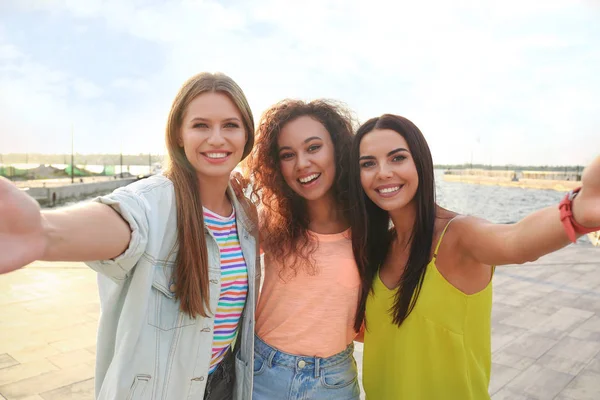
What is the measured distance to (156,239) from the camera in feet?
5.51

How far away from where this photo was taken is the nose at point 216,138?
1993 millimetres

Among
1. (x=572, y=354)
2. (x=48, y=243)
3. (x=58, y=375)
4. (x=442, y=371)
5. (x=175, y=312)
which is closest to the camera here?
(x=48, y=243)

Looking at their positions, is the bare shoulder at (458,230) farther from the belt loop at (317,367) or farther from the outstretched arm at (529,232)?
the belt loop at (317,367)

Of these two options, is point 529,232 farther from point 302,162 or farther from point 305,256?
point 302,162

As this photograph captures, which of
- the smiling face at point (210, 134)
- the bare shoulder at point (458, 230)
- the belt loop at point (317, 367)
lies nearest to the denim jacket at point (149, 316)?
the smiling face at point (210, 134)

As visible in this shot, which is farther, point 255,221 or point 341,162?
point 341,162

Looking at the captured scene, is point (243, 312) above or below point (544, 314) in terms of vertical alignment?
above

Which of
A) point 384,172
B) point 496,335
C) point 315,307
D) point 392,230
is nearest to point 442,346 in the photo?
point 315,307

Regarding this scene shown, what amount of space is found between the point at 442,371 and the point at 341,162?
127cm

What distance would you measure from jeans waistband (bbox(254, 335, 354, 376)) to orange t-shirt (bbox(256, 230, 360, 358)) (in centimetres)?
2

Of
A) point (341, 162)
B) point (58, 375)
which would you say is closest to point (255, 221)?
point (341, 162)

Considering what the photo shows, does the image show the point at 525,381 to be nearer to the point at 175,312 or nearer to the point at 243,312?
the point at 243,312

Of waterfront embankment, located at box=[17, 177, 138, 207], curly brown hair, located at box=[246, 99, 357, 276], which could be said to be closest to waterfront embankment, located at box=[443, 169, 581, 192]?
waterfront embankment, located at box=[17, 177, 138, 207]

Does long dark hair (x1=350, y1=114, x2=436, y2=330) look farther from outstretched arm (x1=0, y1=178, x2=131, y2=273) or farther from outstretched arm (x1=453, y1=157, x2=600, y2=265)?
outstretched arm (x1=0, y1=178, x2=131, y2=273)
